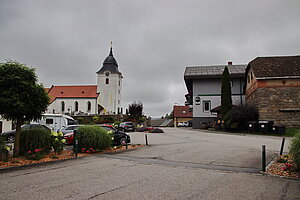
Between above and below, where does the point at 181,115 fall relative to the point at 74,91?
below

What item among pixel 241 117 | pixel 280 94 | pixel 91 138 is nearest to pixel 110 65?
pixel 241 117

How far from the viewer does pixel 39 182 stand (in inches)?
236

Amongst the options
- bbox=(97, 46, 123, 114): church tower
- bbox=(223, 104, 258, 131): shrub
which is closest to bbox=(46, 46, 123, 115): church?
bbox=(97, 46, 123, 114): church tower

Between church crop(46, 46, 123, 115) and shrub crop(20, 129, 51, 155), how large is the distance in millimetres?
70413

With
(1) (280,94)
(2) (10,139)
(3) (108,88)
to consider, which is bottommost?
(2) (10,139)

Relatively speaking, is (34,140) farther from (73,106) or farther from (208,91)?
(73,106)

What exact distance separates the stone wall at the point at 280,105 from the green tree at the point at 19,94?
24.3 metres

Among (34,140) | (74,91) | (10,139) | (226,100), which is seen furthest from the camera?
(74,91)

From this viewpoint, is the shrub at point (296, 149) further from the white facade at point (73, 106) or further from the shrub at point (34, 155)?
the white facade at point (73, 106)

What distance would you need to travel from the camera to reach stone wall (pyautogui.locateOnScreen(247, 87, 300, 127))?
86.5 ft

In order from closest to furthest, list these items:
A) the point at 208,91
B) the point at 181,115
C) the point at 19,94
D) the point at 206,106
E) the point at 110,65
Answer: the point at 19,94
the point at 206,106
the point at 208,91
the point at 181,115
the point at 110,65

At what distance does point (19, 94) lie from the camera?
29.2ft

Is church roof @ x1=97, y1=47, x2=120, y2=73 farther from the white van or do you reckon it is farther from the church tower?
the white van

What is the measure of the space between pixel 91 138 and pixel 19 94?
3.80 m
